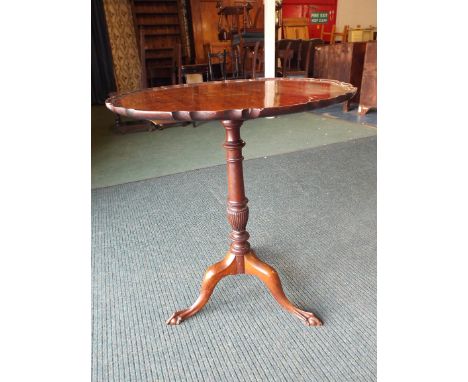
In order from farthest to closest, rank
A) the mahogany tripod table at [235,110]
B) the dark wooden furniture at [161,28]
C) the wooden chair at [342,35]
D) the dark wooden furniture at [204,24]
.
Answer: the wooden chair at [342,35], the dark wooden furniture at [204,24], the dark wooden furniture at [161,28], the mahogany tripod table at [235,110]

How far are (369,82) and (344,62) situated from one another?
2.12 feet

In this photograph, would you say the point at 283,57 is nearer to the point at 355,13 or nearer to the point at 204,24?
the point at 204,24

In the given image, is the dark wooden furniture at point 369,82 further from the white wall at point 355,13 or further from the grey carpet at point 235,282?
the white wall at point 355,13

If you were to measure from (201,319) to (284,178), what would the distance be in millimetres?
1475

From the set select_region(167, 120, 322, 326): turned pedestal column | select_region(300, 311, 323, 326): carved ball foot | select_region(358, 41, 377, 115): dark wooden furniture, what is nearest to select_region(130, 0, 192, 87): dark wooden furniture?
select_region(358, 41, 377, 115): dark wooden furniture

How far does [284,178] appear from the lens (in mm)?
2588

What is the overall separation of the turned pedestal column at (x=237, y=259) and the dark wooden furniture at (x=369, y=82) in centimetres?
342

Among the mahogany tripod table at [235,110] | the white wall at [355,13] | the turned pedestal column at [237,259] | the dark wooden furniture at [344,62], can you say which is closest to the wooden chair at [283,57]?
the dark wooden furniture at [344,62]

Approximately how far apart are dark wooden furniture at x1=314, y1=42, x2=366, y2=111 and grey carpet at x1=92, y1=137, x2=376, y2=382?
100.0 inches

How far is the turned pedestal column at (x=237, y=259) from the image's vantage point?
1214 mm

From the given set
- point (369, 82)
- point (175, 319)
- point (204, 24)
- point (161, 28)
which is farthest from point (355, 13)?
point (175, 319)

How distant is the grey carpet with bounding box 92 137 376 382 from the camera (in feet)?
3.61

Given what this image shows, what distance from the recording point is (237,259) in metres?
1.31
